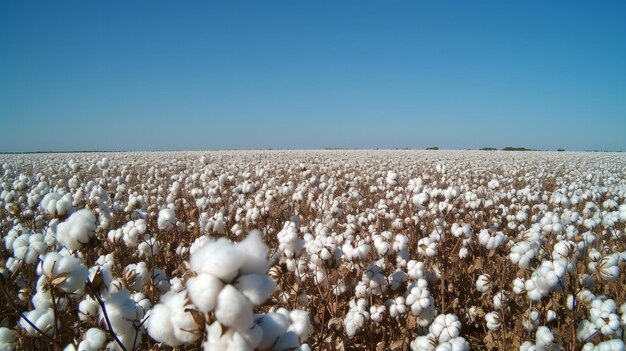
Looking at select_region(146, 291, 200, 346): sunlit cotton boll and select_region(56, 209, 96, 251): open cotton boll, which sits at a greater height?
select_region(56, 209, 96, 251): open cotton boll

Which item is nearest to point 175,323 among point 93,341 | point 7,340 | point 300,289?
point 93,341

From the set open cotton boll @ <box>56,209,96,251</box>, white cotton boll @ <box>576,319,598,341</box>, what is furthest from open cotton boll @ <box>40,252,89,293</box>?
white cotton boll @ <box>576,319,598,341</box>

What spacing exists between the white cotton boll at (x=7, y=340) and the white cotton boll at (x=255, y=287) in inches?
84.0

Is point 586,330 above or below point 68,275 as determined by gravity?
below

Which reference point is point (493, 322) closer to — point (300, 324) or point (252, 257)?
point (300, 324)

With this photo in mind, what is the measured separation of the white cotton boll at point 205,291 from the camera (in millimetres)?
991

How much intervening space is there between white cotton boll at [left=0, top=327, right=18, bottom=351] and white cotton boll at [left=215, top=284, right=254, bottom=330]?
6.87ft

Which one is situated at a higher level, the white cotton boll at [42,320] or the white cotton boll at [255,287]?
the white cotton boll at [255,287]

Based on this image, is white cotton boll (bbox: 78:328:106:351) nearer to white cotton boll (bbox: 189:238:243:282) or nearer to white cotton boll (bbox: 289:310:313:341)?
white cotton boll (bbox: 289:310:313:341)

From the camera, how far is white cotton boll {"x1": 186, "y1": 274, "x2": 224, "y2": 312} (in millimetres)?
991

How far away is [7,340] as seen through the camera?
220cm

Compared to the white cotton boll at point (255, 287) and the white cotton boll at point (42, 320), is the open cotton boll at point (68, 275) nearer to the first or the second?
the white cotton boll at point (42, 320)

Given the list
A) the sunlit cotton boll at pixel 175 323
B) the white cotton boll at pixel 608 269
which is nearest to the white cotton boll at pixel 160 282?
the sunlit cotton boll at pixel 175 323

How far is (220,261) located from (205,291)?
98 mm
